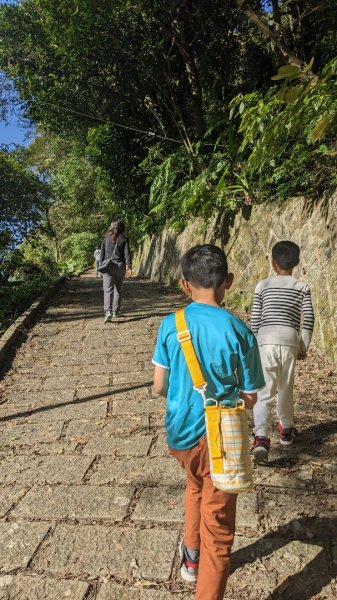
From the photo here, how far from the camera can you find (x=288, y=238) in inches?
264

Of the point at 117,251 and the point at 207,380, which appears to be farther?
the point at 117,251

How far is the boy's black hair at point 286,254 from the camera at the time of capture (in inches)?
129

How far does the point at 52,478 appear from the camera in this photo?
10.8 feet

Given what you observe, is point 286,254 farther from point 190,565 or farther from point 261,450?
point 190,565

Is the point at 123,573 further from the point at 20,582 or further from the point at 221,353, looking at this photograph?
the point at 221,353

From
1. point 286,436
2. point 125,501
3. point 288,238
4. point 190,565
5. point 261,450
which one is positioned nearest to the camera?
point 190,565

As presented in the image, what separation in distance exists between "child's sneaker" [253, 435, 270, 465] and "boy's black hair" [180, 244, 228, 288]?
1.73 metres

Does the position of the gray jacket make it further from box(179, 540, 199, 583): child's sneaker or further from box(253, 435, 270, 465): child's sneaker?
box(179, 540, 199, 583): child's sneaker

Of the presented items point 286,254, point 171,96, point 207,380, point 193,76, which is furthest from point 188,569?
point 171,96

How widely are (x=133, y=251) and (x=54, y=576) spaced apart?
22872 mm

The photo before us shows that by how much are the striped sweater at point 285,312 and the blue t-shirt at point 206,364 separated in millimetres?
1336

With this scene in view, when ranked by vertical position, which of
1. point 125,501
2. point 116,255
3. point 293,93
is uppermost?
point 293,93

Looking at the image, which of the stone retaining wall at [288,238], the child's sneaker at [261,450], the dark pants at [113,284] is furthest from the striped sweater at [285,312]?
the dark pants at [113,284]

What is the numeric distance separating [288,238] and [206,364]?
514 cm
